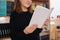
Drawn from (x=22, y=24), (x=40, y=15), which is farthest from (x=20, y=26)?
(x=40, y=15)

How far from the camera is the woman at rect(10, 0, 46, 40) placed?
135 cm

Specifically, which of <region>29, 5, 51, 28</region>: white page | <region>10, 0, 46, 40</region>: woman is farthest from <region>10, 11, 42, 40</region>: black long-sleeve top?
<region>29, 5, 51, 28</region>: white page

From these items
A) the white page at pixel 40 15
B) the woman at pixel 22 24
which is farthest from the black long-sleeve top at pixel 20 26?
the white page at pixel 40 15

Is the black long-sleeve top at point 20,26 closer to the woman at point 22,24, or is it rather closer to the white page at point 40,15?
the woman at point 22,24

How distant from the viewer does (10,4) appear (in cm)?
150

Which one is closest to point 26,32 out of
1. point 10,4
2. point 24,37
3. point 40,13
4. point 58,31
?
point 24,37

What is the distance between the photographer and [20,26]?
1.37 metres

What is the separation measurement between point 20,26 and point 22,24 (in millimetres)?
32

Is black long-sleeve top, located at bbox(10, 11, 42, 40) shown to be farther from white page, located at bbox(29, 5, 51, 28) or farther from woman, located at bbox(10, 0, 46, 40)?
white page, located at bbox(29, 5, 51, 28)

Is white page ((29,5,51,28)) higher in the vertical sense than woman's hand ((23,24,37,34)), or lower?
higher

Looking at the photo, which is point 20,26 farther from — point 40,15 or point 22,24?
point 40,15

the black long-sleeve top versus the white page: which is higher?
the white page

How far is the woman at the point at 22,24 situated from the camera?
1.35m

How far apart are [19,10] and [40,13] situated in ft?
0.91
